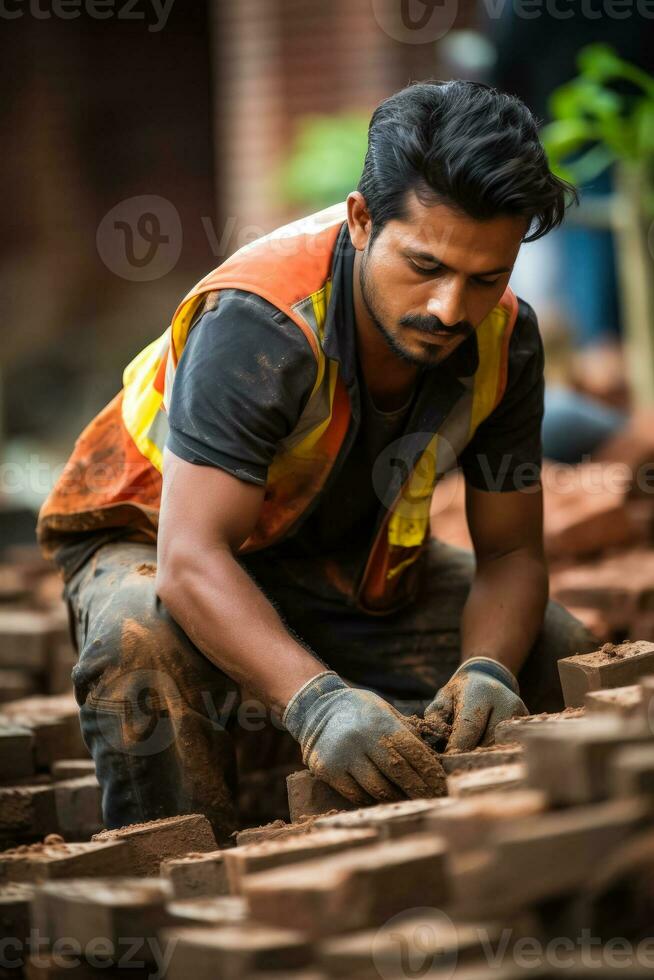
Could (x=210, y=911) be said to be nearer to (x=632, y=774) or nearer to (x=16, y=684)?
(x=632, y=774)

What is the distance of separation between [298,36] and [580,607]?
17.6ft

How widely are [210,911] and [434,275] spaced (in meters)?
1.49

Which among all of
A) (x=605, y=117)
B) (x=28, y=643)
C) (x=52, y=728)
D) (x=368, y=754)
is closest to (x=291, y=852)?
(x=368, y=754)

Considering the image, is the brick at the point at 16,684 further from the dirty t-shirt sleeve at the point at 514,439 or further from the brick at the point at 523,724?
the brick at the point at 523,724

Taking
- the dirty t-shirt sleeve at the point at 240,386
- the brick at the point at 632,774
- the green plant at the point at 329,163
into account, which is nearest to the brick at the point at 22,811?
the dirty t-shirt sleeve at the point at 240,386

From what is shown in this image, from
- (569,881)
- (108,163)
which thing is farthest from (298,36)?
(569,881)

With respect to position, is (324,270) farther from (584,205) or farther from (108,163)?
(108,163)

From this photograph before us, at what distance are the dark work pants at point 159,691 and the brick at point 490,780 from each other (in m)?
0.86

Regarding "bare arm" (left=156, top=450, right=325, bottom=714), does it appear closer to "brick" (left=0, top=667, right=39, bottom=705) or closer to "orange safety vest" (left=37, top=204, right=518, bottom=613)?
"orange safety vest" (left=37, top=204, right=518, bottom=613)

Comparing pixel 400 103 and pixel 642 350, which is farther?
→ pixel 642 350

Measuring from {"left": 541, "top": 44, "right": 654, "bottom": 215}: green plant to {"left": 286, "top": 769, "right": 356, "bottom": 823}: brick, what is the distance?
3.20 meters

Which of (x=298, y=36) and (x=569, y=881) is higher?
(x=298, y=36)

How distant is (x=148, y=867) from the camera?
8.67 ft

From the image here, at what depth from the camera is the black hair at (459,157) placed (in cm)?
288
